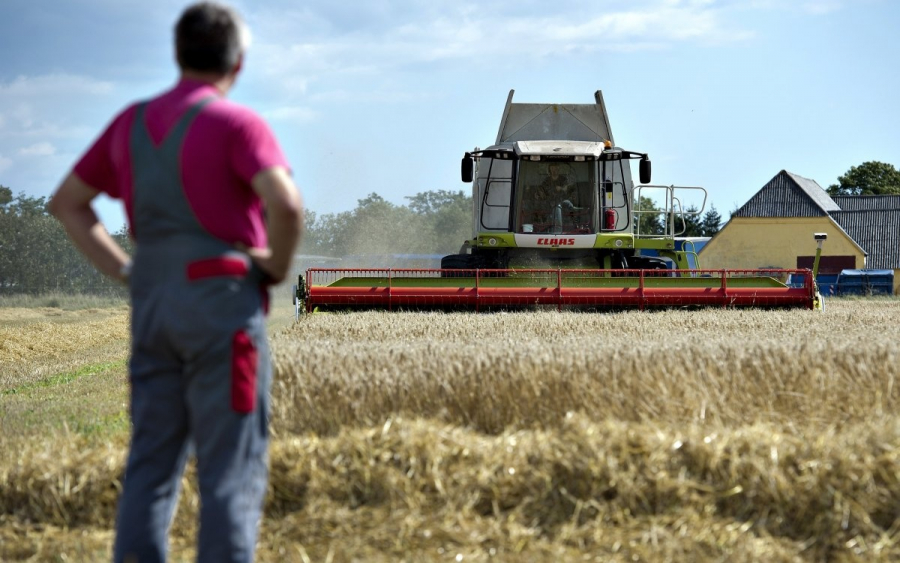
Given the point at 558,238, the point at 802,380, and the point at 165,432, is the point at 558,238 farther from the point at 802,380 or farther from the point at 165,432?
the point at 165,432

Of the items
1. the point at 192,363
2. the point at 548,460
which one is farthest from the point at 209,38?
the point at 548,460

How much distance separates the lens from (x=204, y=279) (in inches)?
109

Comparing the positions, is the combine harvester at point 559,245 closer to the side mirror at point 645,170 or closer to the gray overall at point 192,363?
the side mirror at point 645,170

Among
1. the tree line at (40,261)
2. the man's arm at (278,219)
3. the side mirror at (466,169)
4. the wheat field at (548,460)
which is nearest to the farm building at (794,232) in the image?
the tree line at (40,261)

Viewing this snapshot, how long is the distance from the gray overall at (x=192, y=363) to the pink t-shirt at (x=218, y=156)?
3 centimetres

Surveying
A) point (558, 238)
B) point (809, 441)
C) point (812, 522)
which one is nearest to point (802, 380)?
point (809, 441)

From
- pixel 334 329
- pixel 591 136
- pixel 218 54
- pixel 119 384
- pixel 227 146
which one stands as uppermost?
pixel 591 136

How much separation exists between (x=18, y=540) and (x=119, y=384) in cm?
602

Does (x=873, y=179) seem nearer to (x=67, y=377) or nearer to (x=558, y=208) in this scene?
(x=558, y=208)

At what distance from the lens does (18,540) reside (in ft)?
13.5

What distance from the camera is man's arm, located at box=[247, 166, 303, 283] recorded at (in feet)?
8.98

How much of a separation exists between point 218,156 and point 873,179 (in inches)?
2879

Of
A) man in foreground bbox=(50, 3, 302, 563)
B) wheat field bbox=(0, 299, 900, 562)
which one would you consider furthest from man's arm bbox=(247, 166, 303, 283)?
wheat field bbox=(0, 299, 900, 562)

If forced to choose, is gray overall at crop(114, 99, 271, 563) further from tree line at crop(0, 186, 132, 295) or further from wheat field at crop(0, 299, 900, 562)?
tree line at crop(0, 186, 132, 295)
